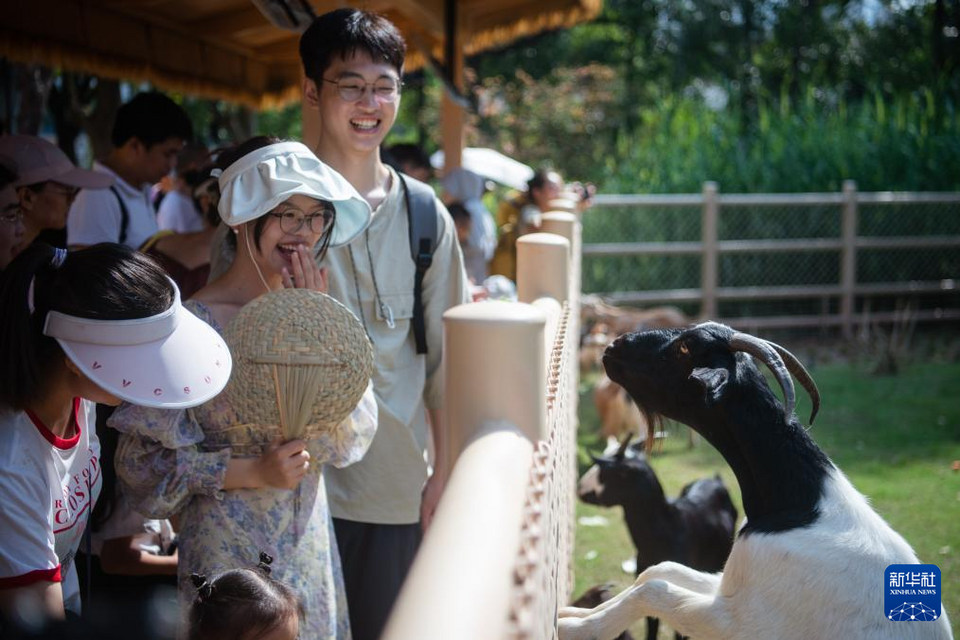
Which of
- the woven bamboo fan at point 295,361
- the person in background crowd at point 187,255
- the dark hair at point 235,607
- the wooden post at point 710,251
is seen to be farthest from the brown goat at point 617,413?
the dark hair at point 235,607

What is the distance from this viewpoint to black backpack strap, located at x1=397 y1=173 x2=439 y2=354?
298cm

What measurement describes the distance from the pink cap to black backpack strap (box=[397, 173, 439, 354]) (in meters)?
1.54

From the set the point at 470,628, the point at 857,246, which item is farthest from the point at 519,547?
the point at 857,246

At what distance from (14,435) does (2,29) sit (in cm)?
393

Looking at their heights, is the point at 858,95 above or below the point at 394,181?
above

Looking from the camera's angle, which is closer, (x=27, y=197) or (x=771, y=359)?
(x=771, y=359)

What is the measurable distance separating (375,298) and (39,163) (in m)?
1.66

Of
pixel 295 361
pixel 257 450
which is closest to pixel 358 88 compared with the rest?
pixel 295 361

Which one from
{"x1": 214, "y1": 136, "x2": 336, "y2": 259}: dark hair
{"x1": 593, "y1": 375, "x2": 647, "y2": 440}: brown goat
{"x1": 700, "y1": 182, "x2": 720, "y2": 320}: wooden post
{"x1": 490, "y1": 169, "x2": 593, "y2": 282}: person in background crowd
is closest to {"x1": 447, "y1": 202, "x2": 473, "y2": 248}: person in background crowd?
{"x1": 490, "y1": 169, "x2": 593, "y2": 282}: person in background crowd

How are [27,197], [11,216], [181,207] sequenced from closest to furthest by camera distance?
[11,216], [27,197], [181,207]

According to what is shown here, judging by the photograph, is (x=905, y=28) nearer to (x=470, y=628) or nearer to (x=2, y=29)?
(x=2, y=29)

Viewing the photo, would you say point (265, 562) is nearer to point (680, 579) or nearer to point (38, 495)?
point (38, 495)

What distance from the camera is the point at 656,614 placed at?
2.60 metres

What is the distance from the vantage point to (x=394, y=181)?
10.0 feet
